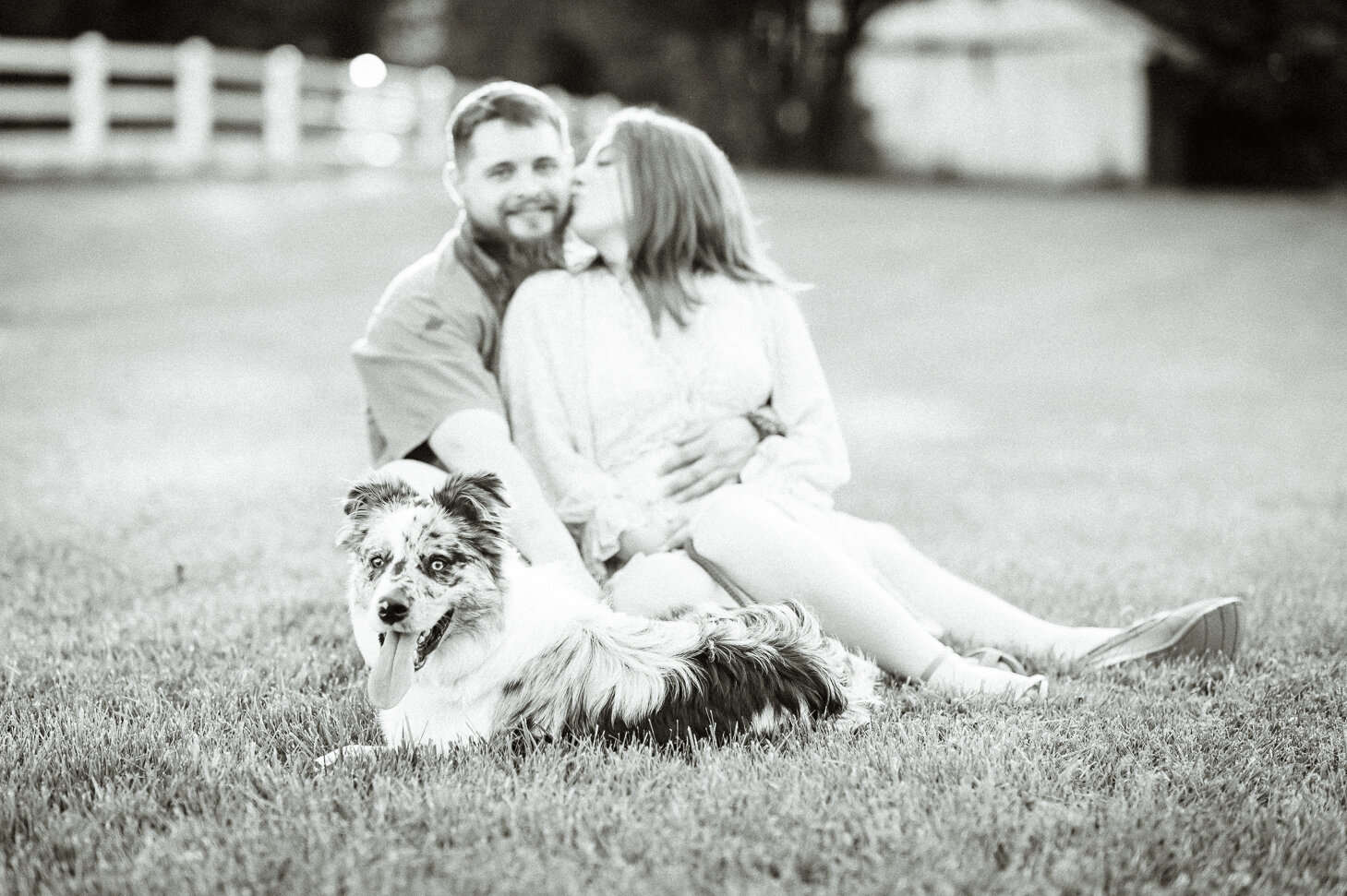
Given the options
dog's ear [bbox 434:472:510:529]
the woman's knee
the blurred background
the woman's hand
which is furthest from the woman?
the blurred background

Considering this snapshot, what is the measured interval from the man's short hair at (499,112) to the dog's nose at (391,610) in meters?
1.89

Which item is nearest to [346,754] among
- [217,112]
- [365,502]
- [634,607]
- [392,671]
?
[392,671]

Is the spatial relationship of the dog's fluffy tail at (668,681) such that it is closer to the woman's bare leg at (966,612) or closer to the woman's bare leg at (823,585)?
the woman's bare leg at (823,585)

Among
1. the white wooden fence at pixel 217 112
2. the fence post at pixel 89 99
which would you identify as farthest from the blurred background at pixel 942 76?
the fence post at pixel 89 99

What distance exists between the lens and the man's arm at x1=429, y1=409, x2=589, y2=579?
13.0 ft

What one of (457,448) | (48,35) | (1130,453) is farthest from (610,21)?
(457,448)

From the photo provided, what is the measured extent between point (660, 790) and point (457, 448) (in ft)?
4.42

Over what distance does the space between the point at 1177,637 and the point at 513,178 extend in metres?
2.61

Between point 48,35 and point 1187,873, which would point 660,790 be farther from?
point 48,35

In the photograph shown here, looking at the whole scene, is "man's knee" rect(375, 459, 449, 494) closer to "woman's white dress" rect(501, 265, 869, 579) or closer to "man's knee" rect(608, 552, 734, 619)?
"woman's white dress" rect(501, 265, 869, 579)

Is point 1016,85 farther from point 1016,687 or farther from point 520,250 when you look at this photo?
point 1016,687

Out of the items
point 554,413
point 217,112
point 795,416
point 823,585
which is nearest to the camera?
point 823,585

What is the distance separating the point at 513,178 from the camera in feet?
14.5

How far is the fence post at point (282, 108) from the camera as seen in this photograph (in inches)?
818
